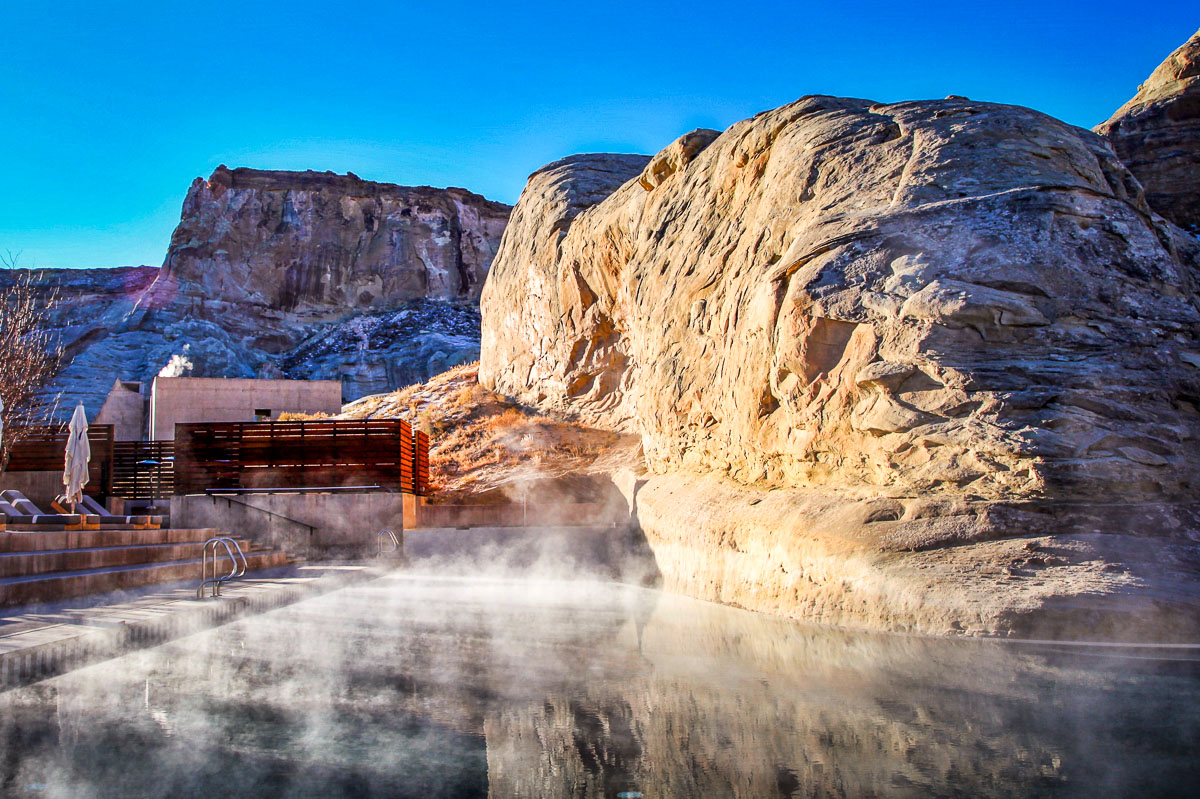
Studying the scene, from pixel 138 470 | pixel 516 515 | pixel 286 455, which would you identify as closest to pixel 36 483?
pixel 138 470

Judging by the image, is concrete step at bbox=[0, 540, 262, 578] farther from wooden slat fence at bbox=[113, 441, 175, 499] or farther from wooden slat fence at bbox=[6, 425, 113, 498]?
wooden slat fence at bbox=[6, 425, 113, 498]

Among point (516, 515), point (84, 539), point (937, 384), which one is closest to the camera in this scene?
point (937, 384)

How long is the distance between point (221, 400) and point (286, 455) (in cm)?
1220

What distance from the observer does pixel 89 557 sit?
866 centimetres

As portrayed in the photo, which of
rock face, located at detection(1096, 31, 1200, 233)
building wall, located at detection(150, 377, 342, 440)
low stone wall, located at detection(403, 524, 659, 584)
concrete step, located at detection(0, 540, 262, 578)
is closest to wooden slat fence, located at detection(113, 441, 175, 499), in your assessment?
building wall, located at detection(150, 377, 342, 440)

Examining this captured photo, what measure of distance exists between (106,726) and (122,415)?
31.3 meters

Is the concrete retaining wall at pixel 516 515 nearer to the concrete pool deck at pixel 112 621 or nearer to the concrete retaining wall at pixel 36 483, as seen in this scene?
the concrete pool deck at pixel 112 621

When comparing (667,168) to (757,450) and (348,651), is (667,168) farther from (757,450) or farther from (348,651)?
(348,651)

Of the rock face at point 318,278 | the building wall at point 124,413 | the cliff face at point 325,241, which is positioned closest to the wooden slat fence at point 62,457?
the building wall at point 124,413

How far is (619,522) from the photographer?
52.0ft

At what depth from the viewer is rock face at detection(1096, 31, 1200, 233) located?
1948 centimetres

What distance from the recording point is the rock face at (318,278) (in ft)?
196

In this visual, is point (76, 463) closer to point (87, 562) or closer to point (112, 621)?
point (87, 562)

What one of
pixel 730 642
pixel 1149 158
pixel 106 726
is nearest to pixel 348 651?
pixel 106 726
